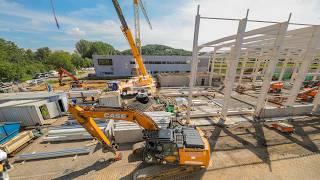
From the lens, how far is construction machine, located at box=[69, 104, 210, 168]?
606cm

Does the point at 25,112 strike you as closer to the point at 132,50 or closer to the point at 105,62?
the point at 132,50

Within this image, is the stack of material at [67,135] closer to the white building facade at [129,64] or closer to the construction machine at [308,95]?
the construction machine at [308,95]

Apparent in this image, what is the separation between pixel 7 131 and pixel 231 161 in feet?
49.9

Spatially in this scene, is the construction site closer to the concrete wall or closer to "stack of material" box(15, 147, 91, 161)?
Answer: "stack of material" box(15, 147, 91, 161)

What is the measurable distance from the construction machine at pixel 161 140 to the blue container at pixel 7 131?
6.92 meters

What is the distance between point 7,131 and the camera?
924 centimetres

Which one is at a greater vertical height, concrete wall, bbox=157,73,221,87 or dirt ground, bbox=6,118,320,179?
concrete wall, bbox=157,73,221,87

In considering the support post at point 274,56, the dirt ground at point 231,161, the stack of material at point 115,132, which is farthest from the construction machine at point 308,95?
the stack of material at point 115,132

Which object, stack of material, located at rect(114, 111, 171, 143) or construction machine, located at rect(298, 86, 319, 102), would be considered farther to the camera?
construction machine, located at rect(298, 86, 319, 102)

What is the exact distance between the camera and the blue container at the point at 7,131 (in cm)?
888

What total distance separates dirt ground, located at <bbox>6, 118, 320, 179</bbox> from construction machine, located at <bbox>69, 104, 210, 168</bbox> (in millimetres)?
1360

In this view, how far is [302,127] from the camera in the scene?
1114 centimetres

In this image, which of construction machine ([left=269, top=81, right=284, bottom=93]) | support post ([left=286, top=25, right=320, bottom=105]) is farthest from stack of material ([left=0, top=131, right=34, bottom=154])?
construction machine ([left=269, top=81, right=284, bottom=93])

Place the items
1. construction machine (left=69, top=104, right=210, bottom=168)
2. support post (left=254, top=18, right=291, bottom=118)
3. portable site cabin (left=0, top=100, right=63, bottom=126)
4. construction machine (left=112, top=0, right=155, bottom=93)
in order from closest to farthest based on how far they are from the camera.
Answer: construction machine (left=69, top=104, right=210, bottom=168) < support post (left=254, top=18, right=291, bottom=118) < portable site cabin (left=0, top=100, right=63, bottom=126) < construction machine (left=112, top=0, right=155, bottom=93)
